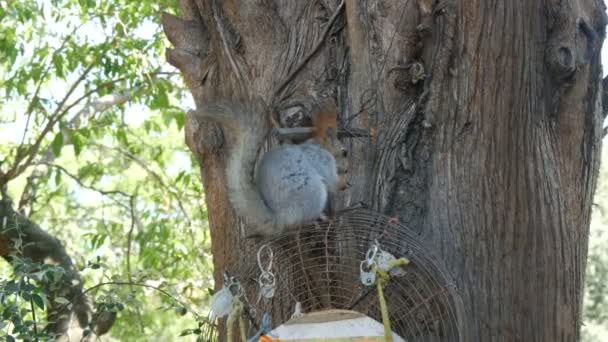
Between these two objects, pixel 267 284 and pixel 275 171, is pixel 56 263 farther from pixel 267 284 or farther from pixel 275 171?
pixel 267 284

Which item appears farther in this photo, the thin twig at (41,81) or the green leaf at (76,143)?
the thin twig at (41,81)

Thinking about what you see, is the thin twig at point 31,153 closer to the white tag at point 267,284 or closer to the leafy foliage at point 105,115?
the leafy foliage at point 105,115

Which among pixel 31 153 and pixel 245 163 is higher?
pixel 31 153

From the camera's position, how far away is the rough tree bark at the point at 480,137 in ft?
7.41

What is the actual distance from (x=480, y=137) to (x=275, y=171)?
0.63 metres

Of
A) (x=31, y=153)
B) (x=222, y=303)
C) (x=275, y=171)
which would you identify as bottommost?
(x=222, y=303)

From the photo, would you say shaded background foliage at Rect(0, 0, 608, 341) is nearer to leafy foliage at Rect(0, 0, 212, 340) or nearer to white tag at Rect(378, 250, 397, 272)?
leafy foliage at Rect(0, 0, 212, 340)

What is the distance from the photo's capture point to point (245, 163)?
2311 mm

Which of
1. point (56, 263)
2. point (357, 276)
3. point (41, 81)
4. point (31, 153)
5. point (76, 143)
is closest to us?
point (357, 276)

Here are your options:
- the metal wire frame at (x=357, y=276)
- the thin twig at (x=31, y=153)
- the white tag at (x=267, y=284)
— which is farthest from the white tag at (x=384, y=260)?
the thin twig at (x=31, y=153)

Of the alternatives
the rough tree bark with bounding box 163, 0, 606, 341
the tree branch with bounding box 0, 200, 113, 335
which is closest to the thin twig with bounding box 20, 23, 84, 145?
the tree branch with bounding box 0, 200, 113, 335

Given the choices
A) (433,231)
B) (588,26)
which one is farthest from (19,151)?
(588,26)

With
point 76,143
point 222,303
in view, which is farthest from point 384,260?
point 76,143

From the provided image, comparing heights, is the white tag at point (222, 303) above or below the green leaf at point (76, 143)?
below
